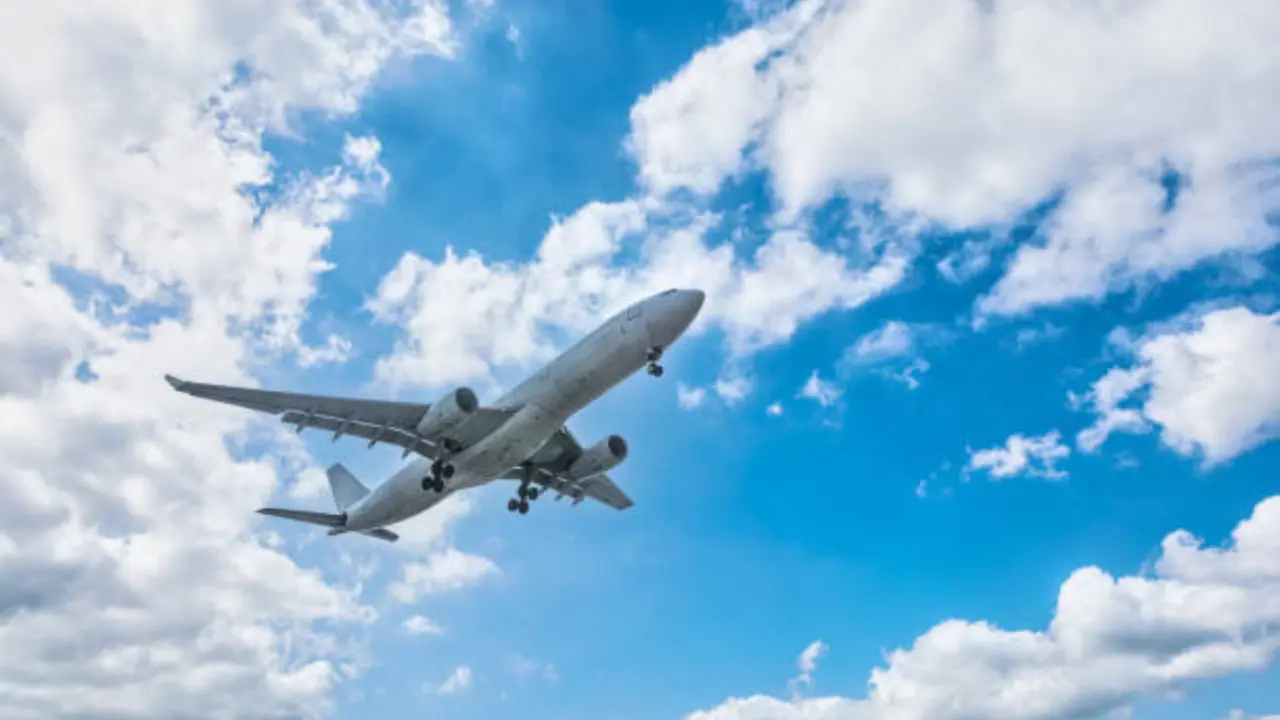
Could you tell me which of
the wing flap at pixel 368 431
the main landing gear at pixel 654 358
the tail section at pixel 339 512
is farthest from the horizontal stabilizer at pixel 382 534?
the main landing gear at pixel 654 358

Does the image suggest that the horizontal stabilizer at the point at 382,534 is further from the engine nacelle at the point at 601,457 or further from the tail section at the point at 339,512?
the engine nacelle at the point at 601,457

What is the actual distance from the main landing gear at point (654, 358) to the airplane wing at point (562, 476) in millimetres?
10384

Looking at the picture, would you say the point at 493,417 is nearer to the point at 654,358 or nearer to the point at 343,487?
the point at 654,358

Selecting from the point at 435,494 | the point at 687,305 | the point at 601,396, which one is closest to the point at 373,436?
the point at 435,494

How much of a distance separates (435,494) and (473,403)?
711 cm

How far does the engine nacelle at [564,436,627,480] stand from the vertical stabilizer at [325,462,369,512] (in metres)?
16.9

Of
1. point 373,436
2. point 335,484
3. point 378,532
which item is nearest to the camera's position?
point 373,436

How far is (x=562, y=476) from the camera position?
5297cm

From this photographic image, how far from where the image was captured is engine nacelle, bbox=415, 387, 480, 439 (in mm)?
42594

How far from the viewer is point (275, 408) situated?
144 feet

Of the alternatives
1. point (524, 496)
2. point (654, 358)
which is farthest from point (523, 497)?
point (654, 358)

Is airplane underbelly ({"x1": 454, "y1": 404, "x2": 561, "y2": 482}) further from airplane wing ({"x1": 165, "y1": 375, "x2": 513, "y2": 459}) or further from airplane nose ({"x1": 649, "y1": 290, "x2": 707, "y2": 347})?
airplane nose ({"x1": 649, "y1": 290, "x2": 707, "y2": 347})

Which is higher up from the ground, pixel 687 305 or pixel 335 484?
pixel 335 484

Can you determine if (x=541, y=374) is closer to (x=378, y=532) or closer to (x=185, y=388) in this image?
(x=185, y=388)
